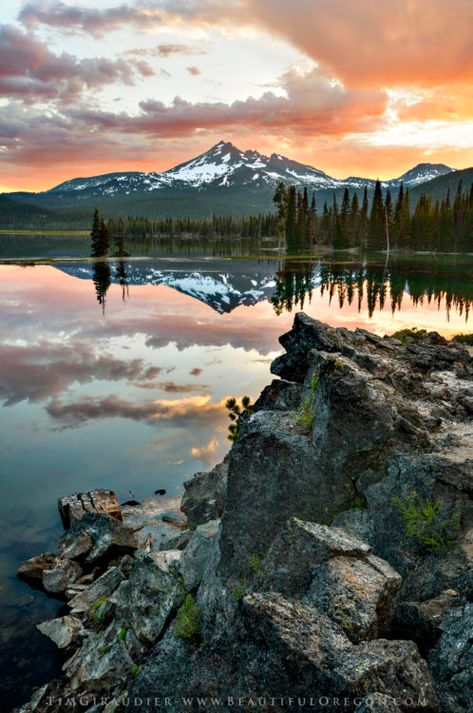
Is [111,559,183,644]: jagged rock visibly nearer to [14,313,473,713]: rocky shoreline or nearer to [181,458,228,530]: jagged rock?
[14,313,473,713]: rocky shoreline

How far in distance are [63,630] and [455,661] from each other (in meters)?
10.4

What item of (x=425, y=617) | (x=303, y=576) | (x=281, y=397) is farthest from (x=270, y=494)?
(x=281, y=397)

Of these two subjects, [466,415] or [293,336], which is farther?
[293,336]

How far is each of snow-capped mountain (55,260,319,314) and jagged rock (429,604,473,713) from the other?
190 ft

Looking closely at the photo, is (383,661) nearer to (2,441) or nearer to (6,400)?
(2,441)

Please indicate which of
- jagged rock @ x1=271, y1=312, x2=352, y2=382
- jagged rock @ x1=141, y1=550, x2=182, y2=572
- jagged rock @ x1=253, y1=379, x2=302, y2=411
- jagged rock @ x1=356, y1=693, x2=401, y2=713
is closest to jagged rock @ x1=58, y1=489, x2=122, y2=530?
jagged rock @ x1=141, y1=550, x2=182, y2=572

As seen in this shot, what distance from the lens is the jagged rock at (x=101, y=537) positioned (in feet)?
53.0

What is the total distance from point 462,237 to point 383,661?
549 feet

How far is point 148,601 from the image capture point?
11.6 meters

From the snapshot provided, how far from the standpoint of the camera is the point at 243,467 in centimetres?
1145

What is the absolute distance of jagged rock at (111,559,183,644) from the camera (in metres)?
11.3

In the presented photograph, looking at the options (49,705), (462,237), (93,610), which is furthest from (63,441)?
(462,237)

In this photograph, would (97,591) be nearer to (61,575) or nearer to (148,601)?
(61,575)

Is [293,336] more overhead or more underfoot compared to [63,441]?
more overhead
